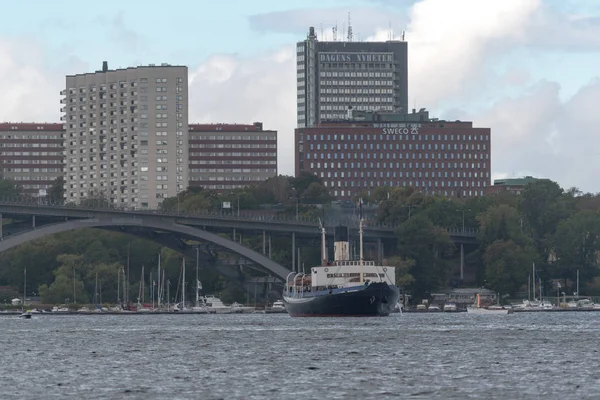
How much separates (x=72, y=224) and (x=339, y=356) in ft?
354

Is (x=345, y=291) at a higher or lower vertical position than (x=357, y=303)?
higher

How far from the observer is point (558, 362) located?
8906cm

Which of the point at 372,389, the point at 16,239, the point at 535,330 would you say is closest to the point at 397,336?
the point at 535,330

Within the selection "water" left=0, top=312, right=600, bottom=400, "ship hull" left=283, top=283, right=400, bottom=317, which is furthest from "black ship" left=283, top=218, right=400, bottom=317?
"water" left=0, top=312, right=600, bottom=400

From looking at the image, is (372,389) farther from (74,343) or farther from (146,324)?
(146,324)

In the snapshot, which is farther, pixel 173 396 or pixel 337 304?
pixel 337 304

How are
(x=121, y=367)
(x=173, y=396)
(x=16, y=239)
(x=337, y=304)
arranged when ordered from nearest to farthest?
(x=173, y=396) → (x=121, y=367) → (x=337, y=304) → (x=16, y=239)

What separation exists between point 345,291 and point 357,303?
1.73 meters

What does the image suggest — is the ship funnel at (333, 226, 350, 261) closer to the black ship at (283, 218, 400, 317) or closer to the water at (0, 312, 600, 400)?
the black ship at (283, 218, 400, 317)

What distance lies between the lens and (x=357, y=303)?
→ 171125 millimetres

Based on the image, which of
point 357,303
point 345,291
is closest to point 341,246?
point 345,291

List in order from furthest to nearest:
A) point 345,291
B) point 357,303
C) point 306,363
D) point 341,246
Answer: point 341,246, point 345,291, point 357,303, point 306,363

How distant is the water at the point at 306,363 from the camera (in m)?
72.7

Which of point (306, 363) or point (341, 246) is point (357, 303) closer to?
point (341, 246)
